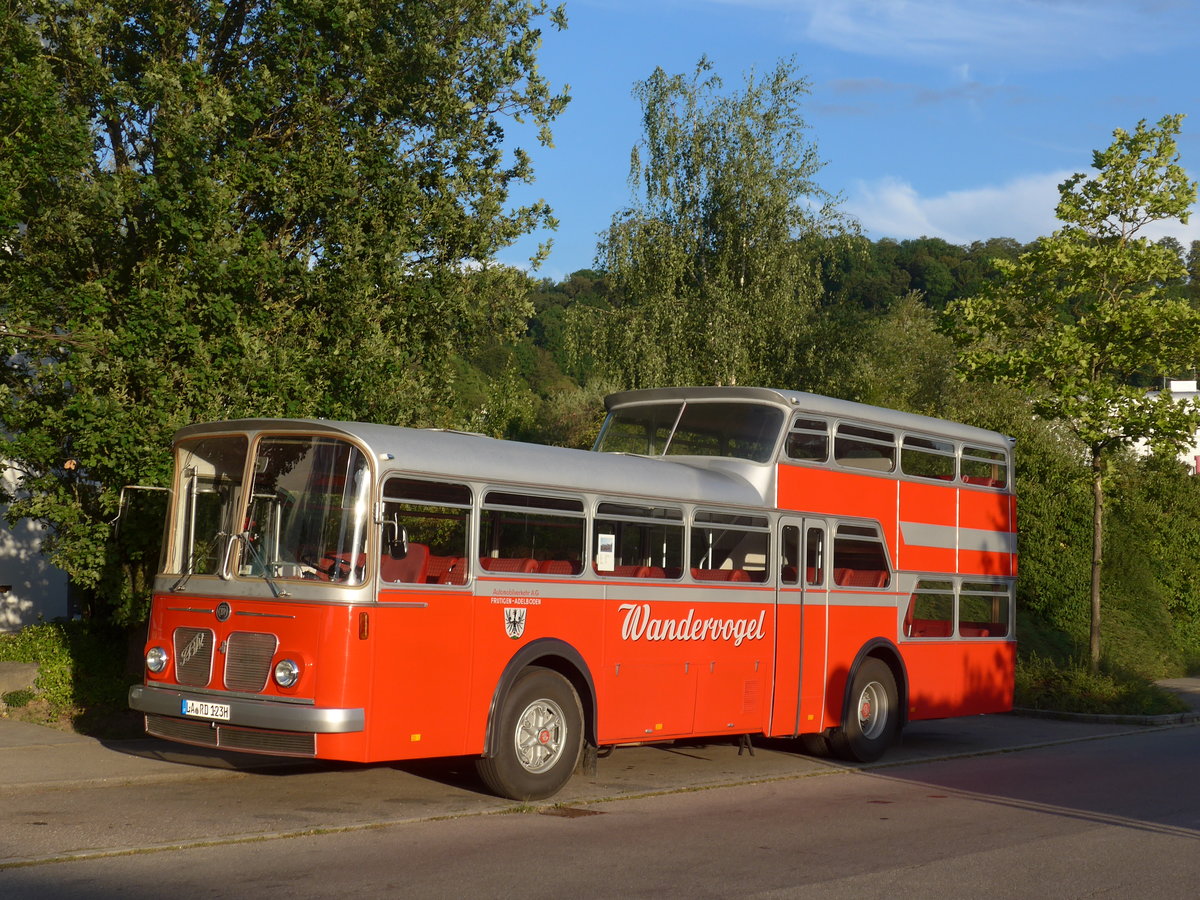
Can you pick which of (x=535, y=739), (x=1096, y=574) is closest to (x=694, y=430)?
(x=535, y=739)

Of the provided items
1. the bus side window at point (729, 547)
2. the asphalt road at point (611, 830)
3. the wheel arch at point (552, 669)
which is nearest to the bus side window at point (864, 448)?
the bus side window at point (729, 547)

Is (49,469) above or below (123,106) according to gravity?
below

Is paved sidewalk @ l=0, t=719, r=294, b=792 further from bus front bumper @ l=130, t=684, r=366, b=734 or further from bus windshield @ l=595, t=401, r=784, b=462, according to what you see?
bus windshield @ l=595, t=401, r=784, b=462

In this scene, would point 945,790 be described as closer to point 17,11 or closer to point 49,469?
point 49,469

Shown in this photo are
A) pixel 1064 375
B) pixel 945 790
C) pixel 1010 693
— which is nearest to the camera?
pixel 945 790

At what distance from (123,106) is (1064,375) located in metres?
13.9

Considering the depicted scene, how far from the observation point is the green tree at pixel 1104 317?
2020 cm

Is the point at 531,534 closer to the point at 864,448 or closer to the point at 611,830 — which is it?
the point at 611,830

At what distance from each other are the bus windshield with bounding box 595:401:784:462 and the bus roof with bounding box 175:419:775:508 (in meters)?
0.56

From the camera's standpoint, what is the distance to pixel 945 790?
1267 centimetres

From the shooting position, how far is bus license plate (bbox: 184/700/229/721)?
10039 millimetres

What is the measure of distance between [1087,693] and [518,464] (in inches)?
498

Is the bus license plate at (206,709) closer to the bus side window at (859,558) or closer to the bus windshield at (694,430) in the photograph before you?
the bus windshield at (694,430)

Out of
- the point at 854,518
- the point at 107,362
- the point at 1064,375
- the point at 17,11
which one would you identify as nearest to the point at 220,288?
the point at 107,362
